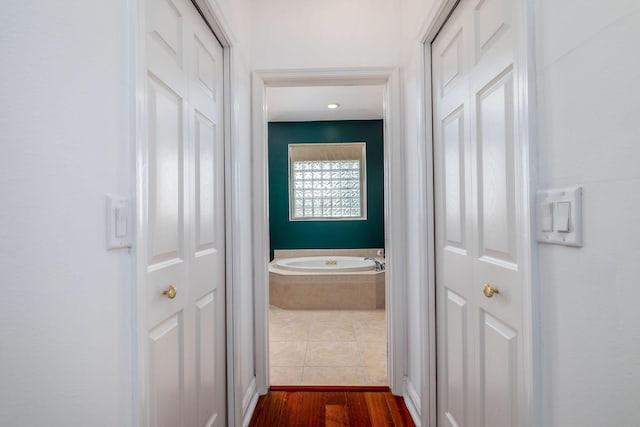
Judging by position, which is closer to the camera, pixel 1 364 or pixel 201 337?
pixel 1 364

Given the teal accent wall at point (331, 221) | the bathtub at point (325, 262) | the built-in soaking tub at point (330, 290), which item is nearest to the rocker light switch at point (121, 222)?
the built-in soaking tub at point (330, 290)

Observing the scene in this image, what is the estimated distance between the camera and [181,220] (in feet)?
4.09

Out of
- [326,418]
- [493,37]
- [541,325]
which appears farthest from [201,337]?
[493,37]

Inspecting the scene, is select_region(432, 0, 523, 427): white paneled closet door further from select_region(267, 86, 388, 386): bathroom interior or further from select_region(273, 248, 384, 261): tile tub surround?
select_region(273, 248, 384, 261): tile tub surround

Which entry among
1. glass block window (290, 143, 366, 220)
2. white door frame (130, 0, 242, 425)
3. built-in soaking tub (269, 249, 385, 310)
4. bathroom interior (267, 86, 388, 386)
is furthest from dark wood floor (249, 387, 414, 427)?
glass block window (290, 143, 366, 220)

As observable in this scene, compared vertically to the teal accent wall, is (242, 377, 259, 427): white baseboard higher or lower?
lower

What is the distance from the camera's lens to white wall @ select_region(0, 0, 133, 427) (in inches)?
20.5

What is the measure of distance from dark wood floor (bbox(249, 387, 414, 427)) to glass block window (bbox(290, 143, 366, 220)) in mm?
3391

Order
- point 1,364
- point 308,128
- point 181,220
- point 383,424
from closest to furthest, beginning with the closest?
point 1,364, point 181,220, point 383,424, point 308,128

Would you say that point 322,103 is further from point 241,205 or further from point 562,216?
point 562,216

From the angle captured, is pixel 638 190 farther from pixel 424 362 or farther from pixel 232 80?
pixel 232 80

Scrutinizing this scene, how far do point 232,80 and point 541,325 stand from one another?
1.65m

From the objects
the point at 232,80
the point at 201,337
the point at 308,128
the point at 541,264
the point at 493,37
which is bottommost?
the point at 201,337

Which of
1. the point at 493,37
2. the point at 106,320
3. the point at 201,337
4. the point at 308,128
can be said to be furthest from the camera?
the point at 308,128
